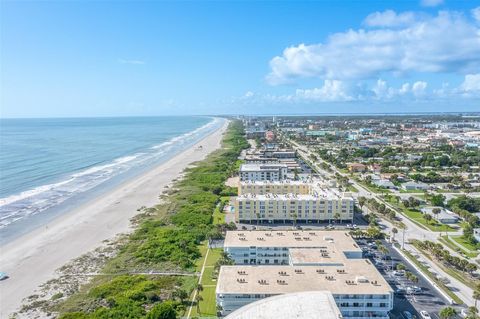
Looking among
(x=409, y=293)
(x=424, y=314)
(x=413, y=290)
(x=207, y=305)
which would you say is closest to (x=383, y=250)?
(x=413, y=290)

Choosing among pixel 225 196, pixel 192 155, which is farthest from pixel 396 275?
pixel 192 155

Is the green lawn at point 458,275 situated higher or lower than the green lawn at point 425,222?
lower

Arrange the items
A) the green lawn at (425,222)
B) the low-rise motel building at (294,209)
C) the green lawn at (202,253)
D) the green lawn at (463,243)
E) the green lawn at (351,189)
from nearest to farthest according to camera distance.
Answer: the green lawn at (202,253)
the green lawn at (463,243)
the green lawn at (425,222)
the low-rise motel building at (294,209)
the green lawn at (351,189)

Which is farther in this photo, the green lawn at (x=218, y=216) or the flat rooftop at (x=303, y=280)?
the green lawn at (x=218, y=216)

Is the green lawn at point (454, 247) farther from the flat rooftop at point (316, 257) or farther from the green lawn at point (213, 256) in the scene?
the green lawn at point (213, 256)

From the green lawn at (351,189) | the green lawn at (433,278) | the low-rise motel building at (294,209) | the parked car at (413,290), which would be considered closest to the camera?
the green lawn at (433,278)

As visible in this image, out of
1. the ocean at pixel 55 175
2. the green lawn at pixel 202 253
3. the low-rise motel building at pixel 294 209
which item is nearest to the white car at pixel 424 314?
the green lawn at pixel 202 253

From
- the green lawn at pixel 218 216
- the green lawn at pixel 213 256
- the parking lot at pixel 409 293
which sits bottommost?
the parking lot at pixel 409 293

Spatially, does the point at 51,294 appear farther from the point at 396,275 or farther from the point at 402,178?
the point at 402,178
